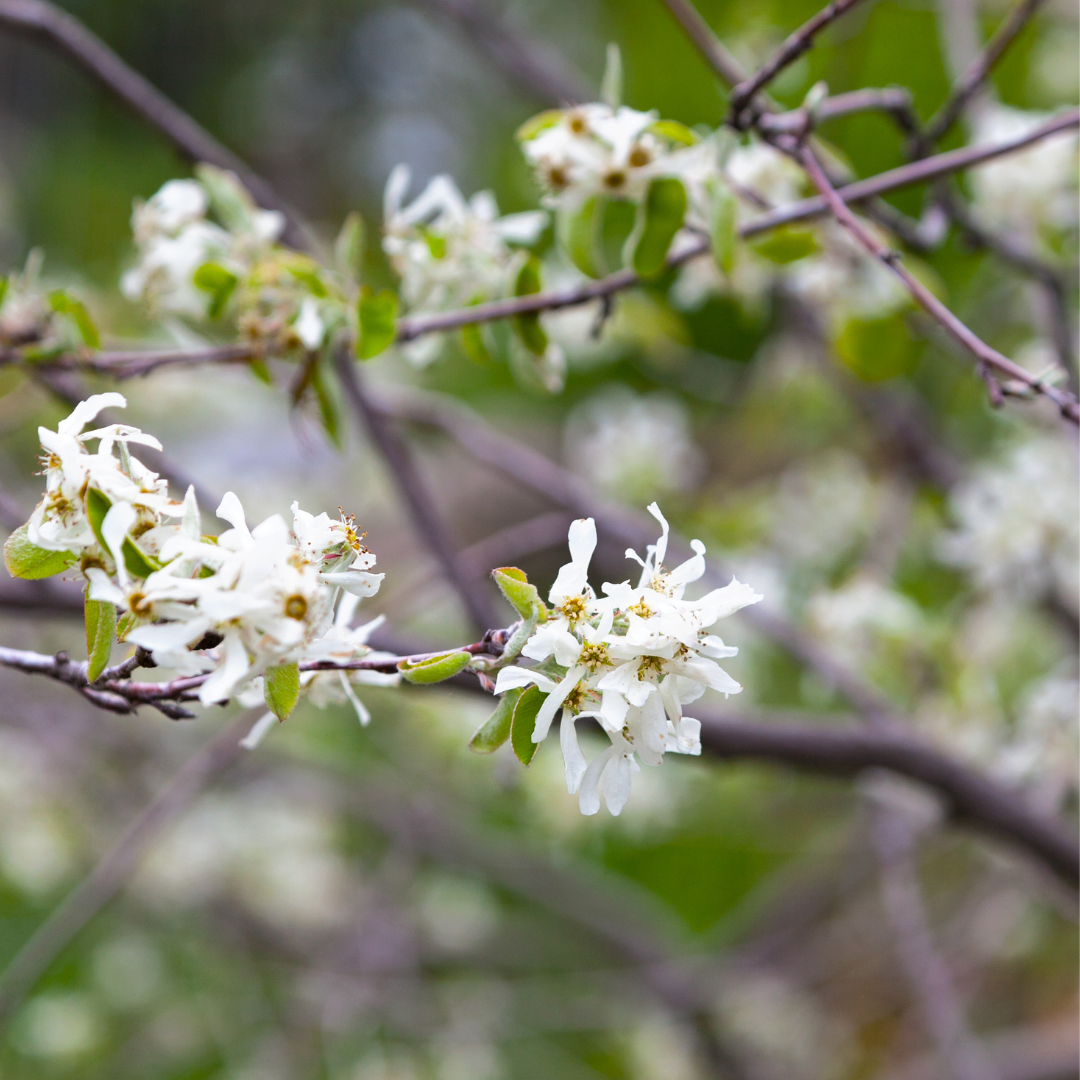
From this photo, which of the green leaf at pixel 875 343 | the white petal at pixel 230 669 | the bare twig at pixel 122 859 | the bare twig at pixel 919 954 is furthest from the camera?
the bare twig at pixel 919 954

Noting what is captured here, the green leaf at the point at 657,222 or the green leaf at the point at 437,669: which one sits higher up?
the green leaf at the point at 657,222

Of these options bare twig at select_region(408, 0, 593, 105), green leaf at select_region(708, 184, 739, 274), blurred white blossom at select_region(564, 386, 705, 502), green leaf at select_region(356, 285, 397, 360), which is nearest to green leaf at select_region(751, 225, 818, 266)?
green leaf at select_region(708, 184, 739, 274)

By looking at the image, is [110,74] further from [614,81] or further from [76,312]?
[614,81]

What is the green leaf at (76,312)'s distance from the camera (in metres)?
0.48

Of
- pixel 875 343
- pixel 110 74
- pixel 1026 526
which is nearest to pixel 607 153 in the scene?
pixel 875 343

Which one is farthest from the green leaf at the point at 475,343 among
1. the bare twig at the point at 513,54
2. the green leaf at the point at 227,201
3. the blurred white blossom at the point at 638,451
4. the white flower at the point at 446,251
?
the blurred white blossom at the point at 638,451

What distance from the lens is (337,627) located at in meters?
0.32

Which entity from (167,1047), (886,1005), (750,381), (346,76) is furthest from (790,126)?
(346,76)

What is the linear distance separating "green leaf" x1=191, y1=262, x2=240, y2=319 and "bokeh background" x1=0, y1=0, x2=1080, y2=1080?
1.23ft

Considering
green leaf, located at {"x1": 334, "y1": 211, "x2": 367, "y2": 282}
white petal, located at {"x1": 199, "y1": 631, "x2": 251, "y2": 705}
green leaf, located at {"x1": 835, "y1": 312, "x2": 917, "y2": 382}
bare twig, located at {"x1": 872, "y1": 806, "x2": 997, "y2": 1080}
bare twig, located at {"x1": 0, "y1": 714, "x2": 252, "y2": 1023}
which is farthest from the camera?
bare twig, located at {"x1": 872, "y1": 806, "x2": 997, "y2": 1080}

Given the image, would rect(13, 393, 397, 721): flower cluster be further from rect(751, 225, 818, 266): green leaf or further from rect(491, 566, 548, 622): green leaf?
rect(751, 225, 818, 266): green leaf

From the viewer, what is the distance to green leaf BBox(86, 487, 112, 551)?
0.28m

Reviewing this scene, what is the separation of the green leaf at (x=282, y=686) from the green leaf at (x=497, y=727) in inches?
2.1

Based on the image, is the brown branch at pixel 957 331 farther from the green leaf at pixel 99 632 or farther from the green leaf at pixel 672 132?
the green leaf at pixel 99 632
